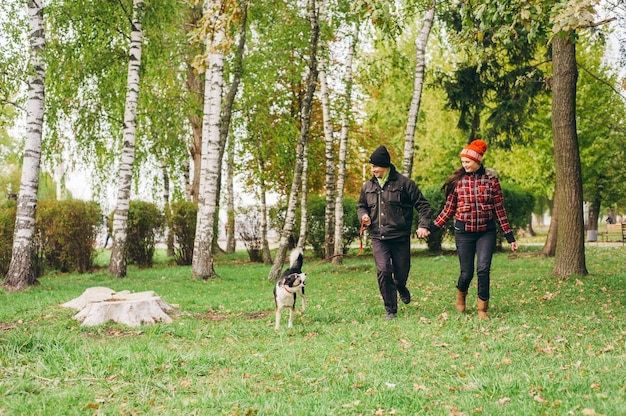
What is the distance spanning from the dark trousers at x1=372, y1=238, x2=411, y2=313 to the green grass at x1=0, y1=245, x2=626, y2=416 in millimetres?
345

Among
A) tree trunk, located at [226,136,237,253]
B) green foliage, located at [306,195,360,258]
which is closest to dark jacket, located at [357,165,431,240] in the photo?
green foliage, located at [306,195,360,258]

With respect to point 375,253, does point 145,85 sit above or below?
above

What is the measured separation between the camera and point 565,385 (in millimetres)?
4371

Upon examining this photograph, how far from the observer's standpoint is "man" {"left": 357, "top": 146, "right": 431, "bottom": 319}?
7605 mm

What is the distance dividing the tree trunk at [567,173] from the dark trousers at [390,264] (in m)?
5.19

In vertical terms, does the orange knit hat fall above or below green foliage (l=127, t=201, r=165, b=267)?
above

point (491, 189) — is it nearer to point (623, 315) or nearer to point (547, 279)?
point (623, 315)

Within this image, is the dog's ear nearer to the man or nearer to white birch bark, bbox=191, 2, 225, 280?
the man

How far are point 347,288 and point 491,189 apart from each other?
5047 mm

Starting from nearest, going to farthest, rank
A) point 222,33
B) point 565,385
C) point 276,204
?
point 565,385, point 222,33, point 276,204

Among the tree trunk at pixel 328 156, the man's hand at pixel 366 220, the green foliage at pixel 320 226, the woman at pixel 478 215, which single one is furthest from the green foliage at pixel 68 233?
the woman at pixel 478 215

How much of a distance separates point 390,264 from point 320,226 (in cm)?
1320

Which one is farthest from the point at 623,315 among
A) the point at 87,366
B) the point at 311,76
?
the point at 311,76

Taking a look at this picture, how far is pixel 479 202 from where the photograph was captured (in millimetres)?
7348
